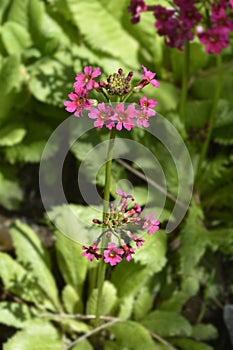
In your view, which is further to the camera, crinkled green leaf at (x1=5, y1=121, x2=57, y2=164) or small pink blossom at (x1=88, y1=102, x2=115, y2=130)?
crinkled green leaf at (x1=5, y1=121, x2=57, y2=164)

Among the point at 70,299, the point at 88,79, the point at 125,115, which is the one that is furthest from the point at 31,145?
the point at 125,115

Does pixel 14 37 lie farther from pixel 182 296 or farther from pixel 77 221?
pixel 182 296

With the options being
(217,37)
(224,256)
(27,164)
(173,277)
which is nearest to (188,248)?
(173,277)

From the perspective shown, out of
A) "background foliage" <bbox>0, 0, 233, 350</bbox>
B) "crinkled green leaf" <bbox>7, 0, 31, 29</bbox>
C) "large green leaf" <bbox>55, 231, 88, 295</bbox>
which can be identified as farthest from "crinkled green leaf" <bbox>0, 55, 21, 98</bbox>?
"large green leaf" <bbox>55, 231, 88, 295</bbox>

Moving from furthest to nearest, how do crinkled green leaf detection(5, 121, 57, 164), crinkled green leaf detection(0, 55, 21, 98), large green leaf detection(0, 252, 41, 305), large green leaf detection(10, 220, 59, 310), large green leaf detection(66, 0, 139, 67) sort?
large green leaf detection(66, 0, 139, 67), crinkled green leaf detection(5, 121, 57, 164), crinkled green leaf detection(0, 55, 21, 98), large green leaf detection(10, 220, 59, 310), large green leaf detection(0, 252, 41, 305)

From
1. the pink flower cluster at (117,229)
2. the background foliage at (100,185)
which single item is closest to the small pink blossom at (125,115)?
the pink flower cluster at (117,229)

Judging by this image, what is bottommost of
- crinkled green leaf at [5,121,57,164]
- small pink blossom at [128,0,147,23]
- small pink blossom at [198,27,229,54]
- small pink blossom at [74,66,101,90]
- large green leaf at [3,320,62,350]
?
large green leaf at [3,320,62,350]

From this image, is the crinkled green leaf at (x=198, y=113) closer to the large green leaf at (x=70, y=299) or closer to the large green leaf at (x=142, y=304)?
the large green leaf at (x=142, y=304)

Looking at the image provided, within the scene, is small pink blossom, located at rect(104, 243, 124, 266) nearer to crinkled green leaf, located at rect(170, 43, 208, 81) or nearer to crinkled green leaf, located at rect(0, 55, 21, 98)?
crinkled green leaf, located at rect(0, 55, 21, 98)
